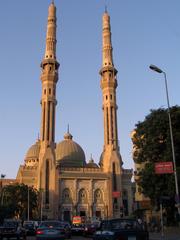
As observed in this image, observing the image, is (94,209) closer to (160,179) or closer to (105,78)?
(105,78)

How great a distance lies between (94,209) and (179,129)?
183 feet

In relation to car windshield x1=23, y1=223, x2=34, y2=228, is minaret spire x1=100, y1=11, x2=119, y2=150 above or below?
above

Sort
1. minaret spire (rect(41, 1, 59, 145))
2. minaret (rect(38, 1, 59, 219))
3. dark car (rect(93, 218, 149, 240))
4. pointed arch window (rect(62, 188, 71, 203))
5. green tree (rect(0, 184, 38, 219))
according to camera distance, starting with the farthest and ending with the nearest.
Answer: pointed arch window (rect(62, 188, 71, 203)) → minaret spire (rect(41, 1, 59, 145)) → minaret (rect(38, 1, 59, 219)) → green tree (rect(0, 184, 38, 219)) → dark car (rect(93, 218, 149, 240))

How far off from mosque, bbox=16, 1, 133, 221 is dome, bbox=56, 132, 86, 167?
2.16ft

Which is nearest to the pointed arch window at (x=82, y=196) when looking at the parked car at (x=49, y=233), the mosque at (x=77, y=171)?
the mosque at (x=77, y=171)

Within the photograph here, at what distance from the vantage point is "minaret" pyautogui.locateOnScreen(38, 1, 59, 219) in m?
77.4

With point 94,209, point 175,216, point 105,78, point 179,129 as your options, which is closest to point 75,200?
point 94,209

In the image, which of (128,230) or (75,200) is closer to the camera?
(128,230)

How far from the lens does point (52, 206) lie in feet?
254

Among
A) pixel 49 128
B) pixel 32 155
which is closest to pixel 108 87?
pixel 49 128

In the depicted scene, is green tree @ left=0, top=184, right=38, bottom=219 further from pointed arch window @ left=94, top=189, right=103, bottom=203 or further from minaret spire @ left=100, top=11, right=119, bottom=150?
minaret spire @ left=100, top=11, right=119, bottom=150

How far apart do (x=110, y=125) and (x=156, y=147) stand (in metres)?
52.2

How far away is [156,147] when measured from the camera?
32.4 metres

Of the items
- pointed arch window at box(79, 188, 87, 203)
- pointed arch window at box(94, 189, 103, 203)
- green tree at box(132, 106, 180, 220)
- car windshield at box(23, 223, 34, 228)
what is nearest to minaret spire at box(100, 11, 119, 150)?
pointed arch window at box(94, 189, 103, 203)
